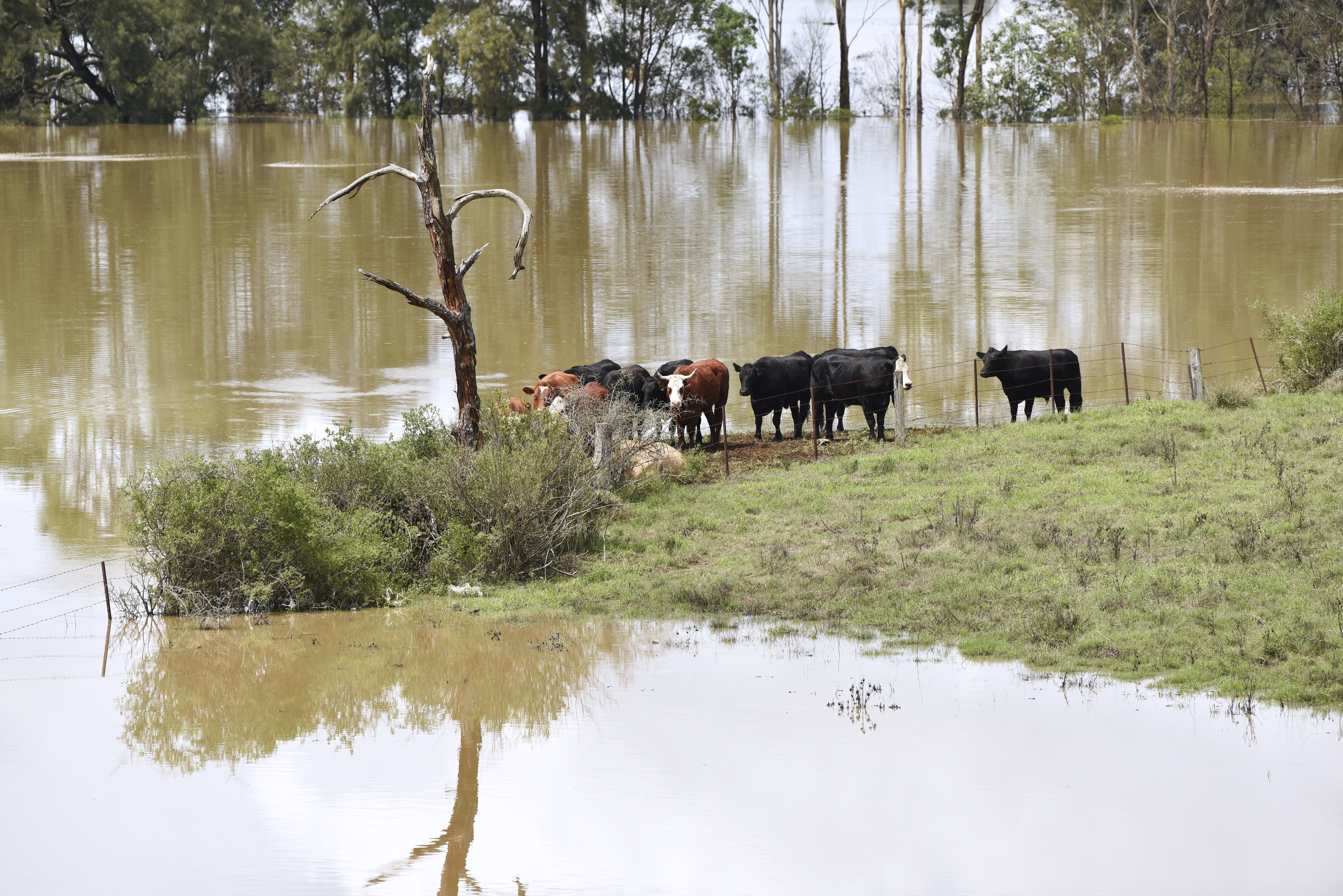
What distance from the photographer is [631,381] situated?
19312 mm

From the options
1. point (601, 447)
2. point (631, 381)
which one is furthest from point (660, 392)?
point (601, 447)

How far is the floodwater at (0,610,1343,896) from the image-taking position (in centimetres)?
784

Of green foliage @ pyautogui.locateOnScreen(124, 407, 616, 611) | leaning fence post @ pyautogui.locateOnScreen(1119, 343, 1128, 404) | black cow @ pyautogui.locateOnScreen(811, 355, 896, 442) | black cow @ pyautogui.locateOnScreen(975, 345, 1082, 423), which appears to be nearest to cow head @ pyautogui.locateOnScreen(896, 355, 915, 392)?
black cow @ pyautogui.locateOnScreen(811, 355, 896, 442)

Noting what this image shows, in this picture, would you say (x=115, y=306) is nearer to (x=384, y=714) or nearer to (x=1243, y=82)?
(x=384, y=714)

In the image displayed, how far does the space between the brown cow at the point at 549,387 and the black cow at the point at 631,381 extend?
502 mm

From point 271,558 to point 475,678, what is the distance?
10.3 ft

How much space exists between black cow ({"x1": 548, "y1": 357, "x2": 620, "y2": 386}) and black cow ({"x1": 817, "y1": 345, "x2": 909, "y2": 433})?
10.3 ft

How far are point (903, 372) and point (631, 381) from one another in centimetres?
391

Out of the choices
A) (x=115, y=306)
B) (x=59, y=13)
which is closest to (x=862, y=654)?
(x=115, y=306)

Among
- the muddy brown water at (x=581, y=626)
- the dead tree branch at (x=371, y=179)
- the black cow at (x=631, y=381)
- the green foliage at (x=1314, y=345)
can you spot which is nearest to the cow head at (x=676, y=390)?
the black cow at (x=631, y=381)

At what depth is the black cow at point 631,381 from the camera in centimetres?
1906

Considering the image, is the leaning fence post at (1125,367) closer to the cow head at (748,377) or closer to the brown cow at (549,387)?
the cow head at (748,377)

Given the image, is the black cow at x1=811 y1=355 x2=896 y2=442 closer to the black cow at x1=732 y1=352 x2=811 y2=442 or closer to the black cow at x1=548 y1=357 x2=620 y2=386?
the black cow at x1=732 y1=352 x2=811 y2=442

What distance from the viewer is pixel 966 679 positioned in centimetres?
1039
